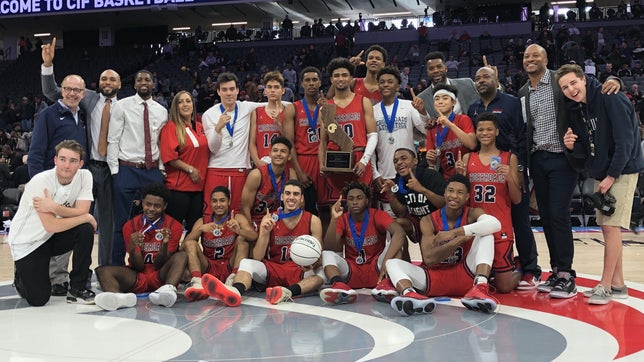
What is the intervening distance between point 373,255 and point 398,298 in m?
1.11

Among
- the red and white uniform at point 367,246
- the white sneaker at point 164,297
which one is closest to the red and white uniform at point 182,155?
the white sneaker at point 164,297

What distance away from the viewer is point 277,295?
16.5ft

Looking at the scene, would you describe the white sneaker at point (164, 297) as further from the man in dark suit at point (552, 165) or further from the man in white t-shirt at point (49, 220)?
the man in dark suit at point (552, 165)

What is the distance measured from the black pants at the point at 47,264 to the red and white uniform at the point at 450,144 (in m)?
2.81

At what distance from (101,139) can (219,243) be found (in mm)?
1348

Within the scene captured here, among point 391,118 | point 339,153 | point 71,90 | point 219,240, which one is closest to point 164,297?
point 219,240

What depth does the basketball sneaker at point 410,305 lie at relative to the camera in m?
4.50

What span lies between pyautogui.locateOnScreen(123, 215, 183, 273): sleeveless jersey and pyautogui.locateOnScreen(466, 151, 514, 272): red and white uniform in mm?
2398

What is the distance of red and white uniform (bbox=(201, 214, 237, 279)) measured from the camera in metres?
5.71

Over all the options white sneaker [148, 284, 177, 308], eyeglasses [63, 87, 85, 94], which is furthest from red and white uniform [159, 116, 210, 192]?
white sneaker [148, 284, 177, 308]

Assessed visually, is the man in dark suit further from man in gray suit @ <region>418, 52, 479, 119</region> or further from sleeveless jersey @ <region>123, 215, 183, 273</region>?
sleeveless jersey @ <region>123, 215, 183, 273</region>

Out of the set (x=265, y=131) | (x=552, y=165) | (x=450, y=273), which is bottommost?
(x=450, y=273)

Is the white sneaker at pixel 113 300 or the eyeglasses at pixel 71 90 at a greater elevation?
the eyeglasses at pixel 71 90

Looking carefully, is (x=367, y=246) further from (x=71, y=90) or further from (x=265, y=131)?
(x=71, y=90)
